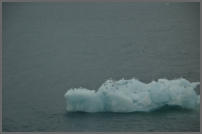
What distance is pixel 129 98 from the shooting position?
1151 inches

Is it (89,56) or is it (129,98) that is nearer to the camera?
(129,98)

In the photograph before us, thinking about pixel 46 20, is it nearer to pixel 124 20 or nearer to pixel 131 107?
pixel 124 20

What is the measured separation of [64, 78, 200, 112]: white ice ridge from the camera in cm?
2914

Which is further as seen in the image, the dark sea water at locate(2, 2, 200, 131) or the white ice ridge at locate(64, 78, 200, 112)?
the white ice ridge at locate(64, 78, 200, 112)

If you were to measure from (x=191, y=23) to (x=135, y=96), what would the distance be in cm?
1639

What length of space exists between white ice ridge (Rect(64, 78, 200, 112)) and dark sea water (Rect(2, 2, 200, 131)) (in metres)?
0.44

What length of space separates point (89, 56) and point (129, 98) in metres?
9.52

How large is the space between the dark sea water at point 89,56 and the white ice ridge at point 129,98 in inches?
17.4

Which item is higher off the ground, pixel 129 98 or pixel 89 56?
pixel 89 56

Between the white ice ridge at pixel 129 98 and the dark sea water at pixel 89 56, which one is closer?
the dark sea water at pixel 89 56

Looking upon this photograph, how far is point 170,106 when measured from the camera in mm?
29422

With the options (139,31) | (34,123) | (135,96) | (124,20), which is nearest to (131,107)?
(135,96)

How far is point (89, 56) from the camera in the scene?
3803 cm

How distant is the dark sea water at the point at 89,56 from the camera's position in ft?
93.7
